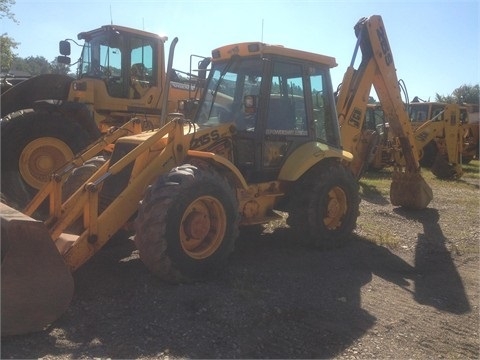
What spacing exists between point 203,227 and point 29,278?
1.60 metres

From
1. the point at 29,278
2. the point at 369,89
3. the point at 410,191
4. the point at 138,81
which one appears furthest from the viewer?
the point at 138,81

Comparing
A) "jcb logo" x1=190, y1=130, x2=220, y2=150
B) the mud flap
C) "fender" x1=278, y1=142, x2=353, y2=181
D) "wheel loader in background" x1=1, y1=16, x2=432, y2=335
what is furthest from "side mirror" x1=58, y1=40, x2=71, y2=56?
the mud flap

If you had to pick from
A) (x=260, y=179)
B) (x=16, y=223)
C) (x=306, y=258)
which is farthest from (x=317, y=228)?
(x=16, y=223)

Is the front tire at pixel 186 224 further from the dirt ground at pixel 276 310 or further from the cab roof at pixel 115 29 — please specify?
the cab roof at pixel 115 29

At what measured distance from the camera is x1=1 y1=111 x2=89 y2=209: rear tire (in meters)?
6.62

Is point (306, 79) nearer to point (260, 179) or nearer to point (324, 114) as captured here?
point (324, 114)

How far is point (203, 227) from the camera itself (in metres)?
4.45

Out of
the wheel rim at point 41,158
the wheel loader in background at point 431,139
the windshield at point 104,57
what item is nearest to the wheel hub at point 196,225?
the wheel rim at point 41,158

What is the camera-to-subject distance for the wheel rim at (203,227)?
4.33 metres

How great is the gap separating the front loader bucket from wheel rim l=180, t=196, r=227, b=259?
1124 millimetres

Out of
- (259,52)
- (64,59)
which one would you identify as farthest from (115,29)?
(259,52)

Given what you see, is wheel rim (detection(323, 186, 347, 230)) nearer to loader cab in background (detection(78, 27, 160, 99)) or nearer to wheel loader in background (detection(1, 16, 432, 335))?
wheel loader in background (detection(1, 16, 432, 335))

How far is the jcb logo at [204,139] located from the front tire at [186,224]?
1.42 feet

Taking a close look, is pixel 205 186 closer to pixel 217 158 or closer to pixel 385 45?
pixel 217 158
